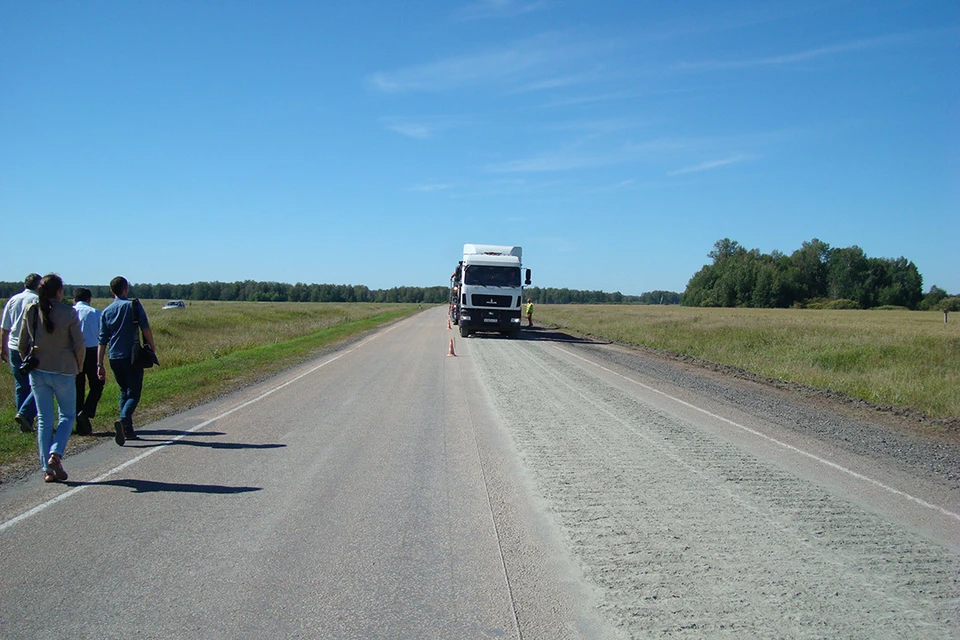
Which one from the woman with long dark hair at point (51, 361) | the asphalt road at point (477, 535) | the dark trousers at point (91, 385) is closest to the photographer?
the asphalt road at point (477, 535)

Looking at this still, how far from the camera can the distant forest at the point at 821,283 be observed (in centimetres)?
10988

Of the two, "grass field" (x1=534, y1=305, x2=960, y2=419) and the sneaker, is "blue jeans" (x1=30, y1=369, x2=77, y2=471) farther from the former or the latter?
"grass field" (x1=534, y1=305, x2=960, y2=419)

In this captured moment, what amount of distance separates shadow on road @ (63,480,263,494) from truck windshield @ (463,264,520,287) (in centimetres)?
2380

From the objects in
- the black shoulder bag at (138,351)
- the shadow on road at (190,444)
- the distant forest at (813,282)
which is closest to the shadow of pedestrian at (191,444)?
the shadow on road at (190,444)

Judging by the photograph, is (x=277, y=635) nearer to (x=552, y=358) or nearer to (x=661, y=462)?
(x=661, y=462)

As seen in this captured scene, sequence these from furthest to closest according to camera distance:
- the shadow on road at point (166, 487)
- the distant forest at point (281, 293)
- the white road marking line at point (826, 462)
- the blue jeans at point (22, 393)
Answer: the distant forest at point (281, 293) < the blue jeans at point (22, 393) < the shadow on road at point (166, 487) < the white road marking line at point (826, 462)

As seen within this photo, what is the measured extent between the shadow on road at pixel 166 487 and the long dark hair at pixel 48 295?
4.86 feet

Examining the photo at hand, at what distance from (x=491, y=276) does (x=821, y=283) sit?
10807 cm

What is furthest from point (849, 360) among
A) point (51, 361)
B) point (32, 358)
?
point (32, 358)

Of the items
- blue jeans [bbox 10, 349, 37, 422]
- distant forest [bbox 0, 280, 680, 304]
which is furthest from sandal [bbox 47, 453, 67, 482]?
distant forest [bbox 0, 280, 680, 304]

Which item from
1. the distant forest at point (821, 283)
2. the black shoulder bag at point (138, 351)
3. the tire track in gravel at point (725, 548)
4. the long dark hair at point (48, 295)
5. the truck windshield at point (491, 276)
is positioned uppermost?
the distant forest at point (821, 283)

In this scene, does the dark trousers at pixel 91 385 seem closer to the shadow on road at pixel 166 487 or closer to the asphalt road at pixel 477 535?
the asphalt road at pixel 477 535

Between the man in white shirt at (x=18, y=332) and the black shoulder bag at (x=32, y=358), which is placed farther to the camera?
the man in white shirt at (x=18, y=332)

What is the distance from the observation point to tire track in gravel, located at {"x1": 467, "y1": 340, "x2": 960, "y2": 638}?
12.5ft
